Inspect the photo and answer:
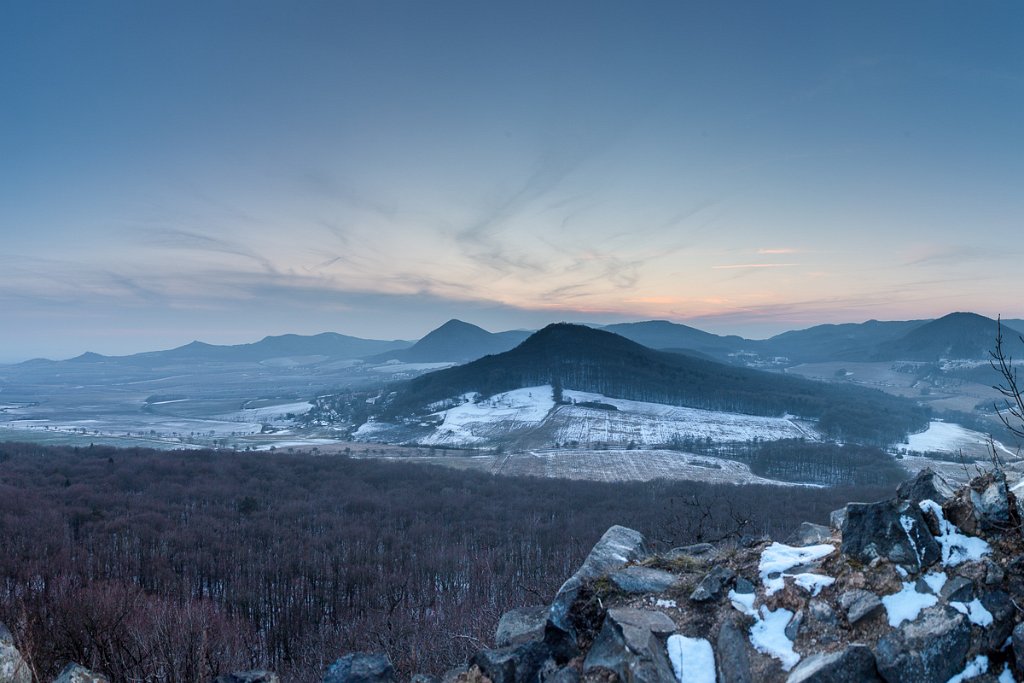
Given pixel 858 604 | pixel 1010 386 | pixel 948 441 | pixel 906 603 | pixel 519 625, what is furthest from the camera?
pixel 948 441

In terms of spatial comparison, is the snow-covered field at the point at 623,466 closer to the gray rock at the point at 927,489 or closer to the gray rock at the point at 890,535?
the gray rock at the point at 927,489

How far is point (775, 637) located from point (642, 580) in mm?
2819

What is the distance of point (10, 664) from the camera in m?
10.0

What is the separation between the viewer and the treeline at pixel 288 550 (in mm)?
21156

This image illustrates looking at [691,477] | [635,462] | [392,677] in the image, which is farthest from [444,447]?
[392,677]

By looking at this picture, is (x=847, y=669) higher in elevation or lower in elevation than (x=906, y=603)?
lower

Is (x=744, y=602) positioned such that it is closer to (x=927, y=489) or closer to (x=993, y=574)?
(x=993, y=574)

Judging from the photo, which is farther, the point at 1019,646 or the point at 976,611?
the point at 976,611

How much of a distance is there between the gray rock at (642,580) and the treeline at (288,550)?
18.7 ft

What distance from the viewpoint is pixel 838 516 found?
12.2m

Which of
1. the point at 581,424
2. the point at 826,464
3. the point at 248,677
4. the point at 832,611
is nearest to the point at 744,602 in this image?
the point at 832,611

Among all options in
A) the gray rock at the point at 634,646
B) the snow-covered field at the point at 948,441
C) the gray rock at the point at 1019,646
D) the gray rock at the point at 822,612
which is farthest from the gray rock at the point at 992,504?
the snow-covered field at the point at 948,441

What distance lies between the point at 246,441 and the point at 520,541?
4427 inches

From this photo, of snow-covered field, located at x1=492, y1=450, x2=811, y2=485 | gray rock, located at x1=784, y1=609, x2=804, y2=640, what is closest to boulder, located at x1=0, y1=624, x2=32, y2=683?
gray rock, located at x1=784, y1=609, x2=804, y2=640
